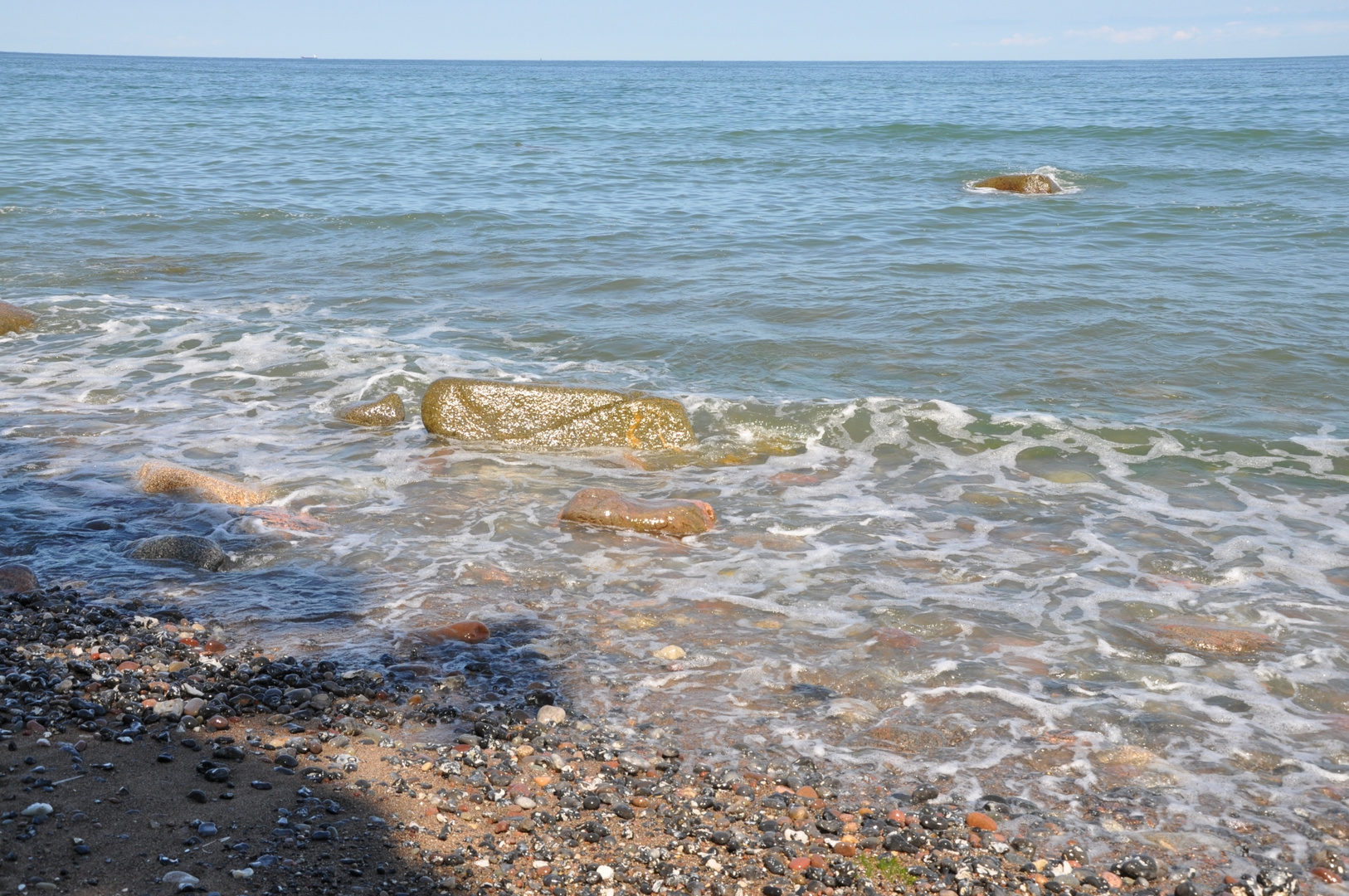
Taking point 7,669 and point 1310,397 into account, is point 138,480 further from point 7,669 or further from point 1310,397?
point 1310,397

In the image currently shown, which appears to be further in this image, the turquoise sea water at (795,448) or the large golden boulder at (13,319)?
the large golden boulder at (13,319)

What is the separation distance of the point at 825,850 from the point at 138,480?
5392 millimetres

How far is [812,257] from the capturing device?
1442cm

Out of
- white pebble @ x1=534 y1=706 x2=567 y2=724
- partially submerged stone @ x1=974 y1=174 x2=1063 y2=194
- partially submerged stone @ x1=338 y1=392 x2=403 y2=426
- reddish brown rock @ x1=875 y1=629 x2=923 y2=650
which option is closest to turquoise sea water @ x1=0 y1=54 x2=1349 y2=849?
reddish brown rock @ x1=875 y1=629 x2=923 y2=650

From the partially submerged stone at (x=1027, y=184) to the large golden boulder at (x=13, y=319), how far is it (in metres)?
16.3

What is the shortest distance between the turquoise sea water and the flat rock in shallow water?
0.38ft

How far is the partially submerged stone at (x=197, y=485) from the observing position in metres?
6.71

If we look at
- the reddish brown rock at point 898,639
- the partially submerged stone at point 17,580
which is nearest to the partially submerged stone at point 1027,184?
the reddish brown rock at point 898,639

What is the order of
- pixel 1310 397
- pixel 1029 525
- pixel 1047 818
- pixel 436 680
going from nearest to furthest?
pixel 1047 818 → pixel 436 680 → pixel 1029 525 → pixel 1310 397

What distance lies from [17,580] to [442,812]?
317 centimetres

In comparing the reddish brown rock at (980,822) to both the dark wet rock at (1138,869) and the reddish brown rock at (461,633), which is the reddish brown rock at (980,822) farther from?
the reddish brown rock at (461,633)

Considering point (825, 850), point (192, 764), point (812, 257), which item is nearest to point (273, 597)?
point (192, 764)

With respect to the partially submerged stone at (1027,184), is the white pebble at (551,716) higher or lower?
lower

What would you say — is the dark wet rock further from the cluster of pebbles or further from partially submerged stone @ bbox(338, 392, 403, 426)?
partially submerged stone @ bbox(338, 392, 403, 426)
